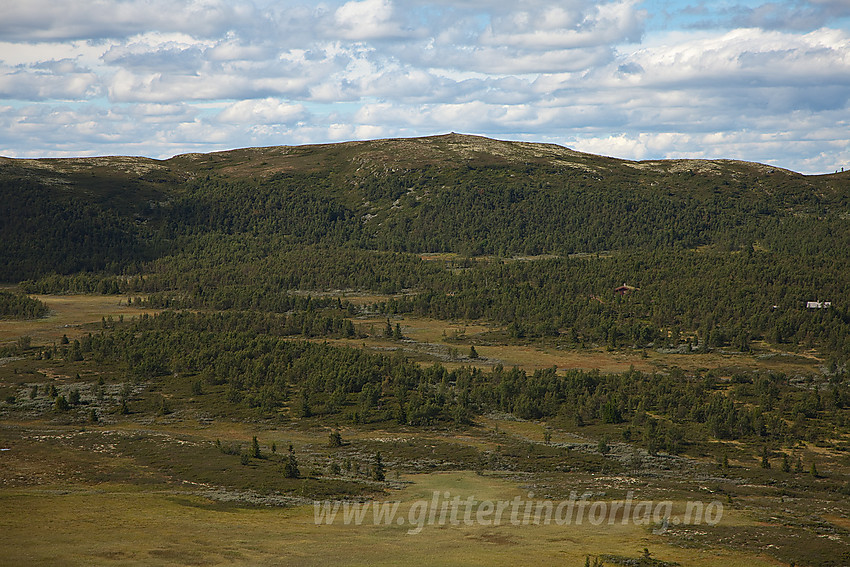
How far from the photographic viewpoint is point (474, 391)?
8375cm

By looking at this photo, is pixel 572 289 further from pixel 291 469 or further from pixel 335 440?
pixel 291 469

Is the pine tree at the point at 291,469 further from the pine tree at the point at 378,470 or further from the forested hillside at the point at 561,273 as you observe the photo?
the forested hillside at the point at 561,273

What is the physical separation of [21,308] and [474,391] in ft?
306

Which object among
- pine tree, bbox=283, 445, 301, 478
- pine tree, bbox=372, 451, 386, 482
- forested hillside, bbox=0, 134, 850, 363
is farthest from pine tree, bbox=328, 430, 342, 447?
forested hillside, bbox=0, 134, 850, 363

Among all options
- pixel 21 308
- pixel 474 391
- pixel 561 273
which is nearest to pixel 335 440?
pixel 474 391

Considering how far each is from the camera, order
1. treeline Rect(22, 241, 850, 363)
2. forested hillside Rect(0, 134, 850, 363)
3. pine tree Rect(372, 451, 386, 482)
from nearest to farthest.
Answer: pine tree Rect(372, 451, 386, 482)
treeline Rect(22, 241, 850, 363)
forested hillside Rect(0, 134, 850, 363)

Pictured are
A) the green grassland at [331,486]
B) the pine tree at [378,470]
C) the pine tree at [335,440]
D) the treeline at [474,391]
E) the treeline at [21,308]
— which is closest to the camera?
the green grassland at [331,486]

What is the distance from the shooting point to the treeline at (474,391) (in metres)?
71.9

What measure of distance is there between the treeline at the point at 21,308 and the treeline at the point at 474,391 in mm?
39187

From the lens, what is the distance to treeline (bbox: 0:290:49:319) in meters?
138

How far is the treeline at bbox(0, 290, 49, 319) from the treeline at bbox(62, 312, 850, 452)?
39187mm

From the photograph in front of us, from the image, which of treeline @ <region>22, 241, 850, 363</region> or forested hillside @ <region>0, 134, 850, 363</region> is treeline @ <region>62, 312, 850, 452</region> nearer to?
treeline @ <region>22, 241, 850, 363</region>

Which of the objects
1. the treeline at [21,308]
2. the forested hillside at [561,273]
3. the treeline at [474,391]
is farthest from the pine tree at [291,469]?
the treeline at [21,308]

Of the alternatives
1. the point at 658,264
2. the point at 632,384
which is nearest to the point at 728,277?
the point at 658,264
